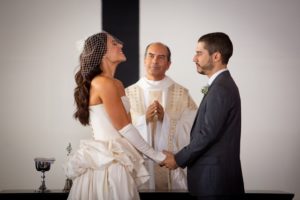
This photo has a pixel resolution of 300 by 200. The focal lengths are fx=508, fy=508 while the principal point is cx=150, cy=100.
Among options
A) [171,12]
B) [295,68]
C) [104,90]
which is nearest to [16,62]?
[171,12]

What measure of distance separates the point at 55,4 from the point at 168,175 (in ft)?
7.01

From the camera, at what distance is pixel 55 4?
5.34 meters

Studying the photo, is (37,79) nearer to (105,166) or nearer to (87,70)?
(87,70)

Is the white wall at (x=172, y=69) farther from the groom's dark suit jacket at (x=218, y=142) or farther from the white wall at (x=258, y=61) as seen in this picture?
the groom's dark suit jacket at (x=218, y=142)

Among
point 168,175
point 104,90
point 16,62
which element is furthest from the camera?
point 16,62

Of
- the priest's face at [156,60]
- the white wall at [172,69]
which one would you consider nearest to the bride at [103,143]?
the priest's face at [156,60]

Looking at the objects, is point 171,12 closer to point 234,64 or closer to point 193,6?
point 193,6

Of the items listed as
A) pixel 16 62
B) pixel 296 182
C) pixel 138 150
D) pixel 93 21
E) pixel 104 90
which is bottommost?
pixel 296 182

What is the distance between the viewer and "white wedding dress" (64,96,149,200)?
Answer: 3314mm

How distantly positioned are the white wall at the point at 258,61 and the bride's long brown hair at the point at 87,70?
178cm

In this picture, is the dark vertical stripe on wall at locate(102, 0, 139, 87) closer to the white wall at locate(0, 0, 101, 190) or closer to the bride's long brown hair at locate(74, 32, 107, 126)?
the white wall at locate(0, 0, 101, 190)

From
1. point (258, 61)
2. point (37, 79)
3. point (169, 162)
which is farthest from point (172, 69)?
point (169, 162)

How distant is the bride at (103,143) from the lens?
3.33 m

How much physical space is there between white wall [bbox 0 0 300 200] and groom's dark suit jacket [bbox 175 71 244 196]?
1.91 metres
